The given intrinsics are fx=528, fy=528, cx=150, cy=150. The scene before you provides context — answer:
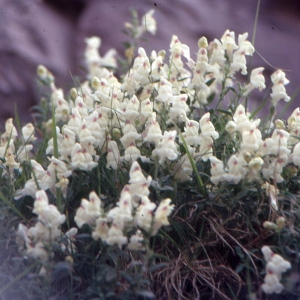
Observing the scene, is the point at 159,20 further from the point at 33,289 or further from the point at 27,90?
the point at 33,289

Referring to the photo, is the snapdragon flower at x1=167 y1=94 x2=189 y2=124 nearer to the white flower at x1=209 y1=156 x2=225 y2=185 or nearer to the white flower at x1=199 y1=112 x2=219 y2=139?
the white flower at x1=199 y1=112 x2=219 y2=139

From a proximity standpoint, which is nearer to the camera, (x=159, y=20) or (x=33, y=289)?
(x=33, y=289)

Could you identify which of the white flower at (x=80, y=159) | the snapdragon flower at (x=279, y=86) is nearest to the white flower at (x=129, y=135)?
the white flower at (x=80, y=159)

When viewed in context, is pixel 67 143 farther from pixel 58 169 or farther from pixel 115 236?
pixel 115 236

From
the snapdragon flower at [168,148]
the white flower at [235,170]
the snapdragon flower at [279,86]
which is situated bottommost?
the snapdragon flower at [168,148]

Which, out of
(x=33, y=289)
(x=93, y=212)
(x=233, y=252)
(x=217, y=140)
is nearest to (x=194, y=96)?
(x=217, y=140)

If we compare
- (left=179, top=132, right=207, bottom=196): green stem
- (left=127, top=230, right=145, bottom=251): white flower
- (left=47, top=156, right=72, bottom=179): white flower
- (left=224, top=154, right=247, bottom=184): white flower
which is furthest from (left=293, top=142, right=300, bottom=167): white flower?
(left=47, top=156, right=72, bottom=179): white flower

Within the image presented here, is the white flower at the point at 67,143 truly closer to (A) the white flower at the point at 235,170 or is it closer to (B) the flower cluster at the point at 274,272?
(A) the white flower at the point at 235,170
